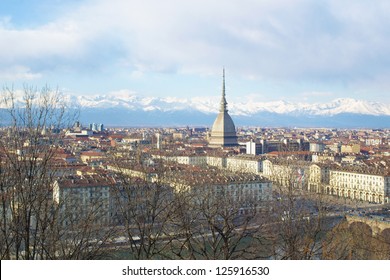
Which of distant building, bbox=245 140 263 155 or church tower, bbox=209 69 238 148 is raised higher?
church tower, bbox=209 69 238 148

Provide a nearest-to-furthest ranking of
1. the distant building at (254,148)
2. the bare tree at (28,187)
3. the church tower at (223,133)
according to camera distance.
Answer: the bare tree at (28,187), the distant building at (254,148), the church tower at (223,133)

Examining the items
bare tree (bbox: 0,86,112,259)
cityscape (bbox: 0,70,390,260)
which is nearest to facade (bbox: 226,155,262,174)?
cityscape (bbox: 0,70,390,260)

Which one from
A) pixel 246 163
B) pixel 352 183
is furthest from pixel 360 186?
pixel 246 163

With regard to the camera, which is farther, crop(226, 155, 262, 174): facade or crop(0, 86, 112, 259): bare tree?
crop(226, 155, 262, 174): facade

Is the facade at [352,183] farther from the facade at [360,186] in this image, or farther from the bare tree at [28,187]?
the bare tree at [28,187]

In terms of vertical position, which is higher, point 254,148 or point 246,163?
point 254,148

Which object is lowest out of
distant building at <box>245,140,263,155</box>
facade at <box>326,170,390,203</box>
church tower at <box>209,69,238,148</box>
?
facade at <box>326,170,390,203</box>

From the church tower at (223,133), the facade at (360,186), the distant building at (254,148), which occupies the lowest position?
the facade at (360,186)

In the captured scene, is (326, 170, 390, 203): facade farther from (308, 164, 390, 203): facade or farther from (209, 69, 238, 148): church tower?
(209, 69, 238, 148): church tower

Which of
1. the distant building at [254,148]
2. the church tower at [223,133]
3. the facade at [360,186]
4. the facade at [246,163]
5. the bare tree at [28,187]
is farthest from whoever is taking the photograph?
the church tower at [223,133]

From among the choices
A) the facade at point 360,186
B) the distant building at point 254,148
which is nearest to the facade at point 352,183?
the facade at point 360,186

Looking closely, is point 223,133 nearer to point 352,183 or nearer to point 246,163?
point 246,163

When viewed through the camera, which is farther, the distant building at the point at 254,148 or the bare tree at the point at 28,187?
the distant building at the point at 254,148
